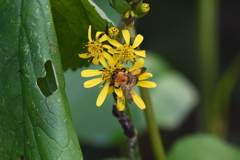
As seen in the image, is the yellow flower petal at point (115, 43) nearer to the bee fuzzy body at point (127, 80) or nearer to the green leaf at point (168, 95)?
the bee fuzzy body at point (127, 80)

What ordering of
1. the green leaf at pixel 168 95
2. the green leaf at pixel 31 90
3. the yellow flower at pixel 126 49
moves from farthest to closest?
the green leaf at pixel 168 95 → the yellow flower at pixel 126 49 → the green leaf at pixel 31 90

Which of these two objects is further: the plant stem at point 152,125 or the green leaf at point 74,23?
the plant stem at point 152,125

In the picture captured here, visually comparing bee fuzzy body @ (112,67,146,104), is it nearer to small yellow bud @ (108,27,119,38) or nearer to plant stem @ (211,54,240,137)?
small yellow bud @ (108,27,119,38)

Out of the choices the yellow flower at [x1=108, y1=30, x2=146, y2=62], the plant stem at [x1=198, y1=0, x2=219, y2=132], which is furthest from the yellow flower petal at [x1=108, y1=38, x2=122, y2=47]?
the plant stem at [x1=198, y1=0, x2=219, y2=132]

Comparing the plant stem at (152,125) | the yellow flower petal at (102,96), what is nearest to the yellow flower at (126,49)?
the yellow flower petal at (102,96)

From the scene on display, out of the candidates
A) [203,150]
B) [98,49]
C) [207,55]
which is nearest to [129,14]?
[98,49]

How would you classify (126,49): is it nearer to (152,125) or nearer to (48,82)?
(48,82)

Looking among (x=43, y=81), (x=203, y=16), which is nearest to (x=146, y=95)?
(x=43, y=81)
